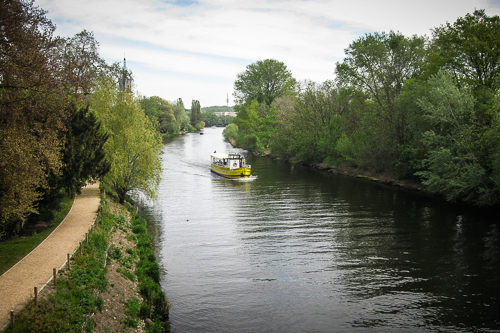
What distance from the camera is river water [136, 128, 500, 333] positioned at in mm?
15203

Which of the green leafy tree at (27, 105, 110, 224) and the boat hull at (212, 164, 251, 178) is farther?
the boat hull at (212, 164, 251, 178)

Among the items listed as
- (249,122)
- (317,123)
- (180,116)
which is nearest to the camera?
(317,123)

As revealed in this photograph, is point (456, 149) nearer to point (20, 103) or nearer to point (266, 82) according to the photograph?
point (20, 103)

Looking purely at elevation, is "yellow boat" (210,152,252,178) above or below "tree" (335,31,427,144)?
below

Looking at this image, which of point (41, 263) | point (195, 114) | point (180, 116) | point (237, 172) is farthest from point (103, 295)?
point (195, 114)

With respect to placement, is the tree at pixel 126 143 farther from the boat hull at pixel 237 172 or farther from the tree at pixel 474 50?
the tree at pixel 474 50

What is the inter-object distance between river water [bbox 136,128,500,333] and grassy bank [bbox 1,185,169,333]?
1.24 meters

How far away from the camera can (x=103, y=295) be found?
44.9 ft

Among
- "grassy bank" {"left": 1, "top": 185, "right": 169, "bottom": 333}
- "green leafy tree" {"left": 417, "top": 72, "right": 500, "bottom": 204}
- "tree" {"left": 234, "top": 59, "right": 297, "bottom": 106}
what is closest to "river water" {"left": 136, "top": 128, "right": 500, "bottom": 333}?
"grassy bank" {"left": 1, "top": 185, "right": 169, "bottom": 333}

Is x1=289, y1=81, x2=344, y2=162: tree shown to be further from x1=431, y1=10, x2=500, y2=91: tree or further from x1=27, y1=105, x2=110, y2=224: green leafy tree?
x1=27, y1=105, x2=110, y2=224: green leafy tree

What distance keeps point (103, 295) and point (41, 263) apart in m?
3.13

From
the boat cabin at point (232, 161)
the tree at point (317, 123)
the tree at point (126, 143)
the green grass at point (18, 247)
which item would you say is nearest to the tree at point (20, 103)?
the green grass at point (18, 247)

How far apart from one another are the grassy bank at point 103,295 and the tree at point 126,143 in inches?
372

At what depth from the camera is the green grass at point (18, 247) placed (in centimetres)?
1493
